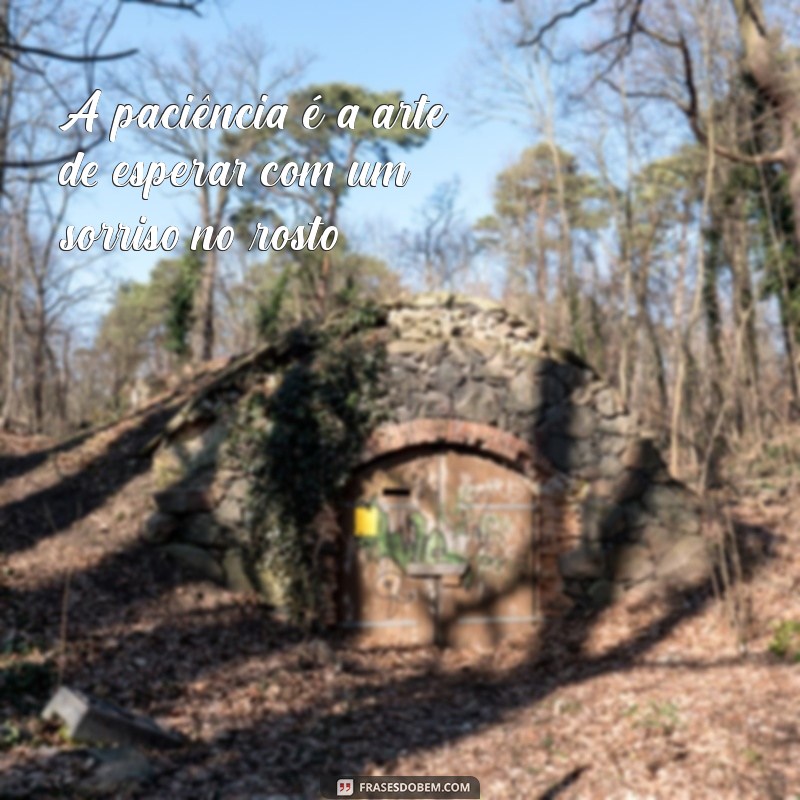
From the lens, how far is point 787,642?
955cm

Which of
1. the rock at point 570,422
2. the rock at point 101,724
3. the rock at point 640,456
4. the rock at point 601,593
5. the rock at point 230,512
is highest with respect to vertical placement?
the rock at point 570,422

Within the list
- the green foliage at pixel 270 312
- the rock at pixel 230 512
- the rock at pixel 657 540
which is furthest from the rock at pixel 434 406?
the green foliage at pixel 270 312

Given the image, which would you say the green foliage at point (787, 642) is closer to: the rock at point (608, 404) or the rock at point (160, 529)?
the rock at point (608, 404)

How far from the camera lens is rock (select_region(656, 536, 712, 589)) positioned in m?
11.9

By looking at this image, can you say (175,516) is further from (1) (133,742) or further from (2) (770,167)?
(2) (770,167)

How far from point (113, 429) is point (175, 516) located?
458cm

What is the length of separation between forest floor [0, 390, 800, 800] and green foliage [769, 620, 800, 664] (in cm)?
6

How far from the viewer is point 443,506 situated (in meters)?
12.0

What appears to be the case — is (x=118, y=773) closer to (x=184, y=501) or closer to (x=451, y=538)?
(x=184, y=501)

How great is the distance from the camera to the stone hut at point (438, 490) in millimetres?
11773

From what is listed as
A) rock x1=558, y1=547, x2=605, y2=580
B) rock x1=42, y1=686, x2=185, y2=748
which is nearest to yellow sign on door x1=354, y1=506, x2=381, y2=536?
rock x1=558, y1=547, x2=605, y2=580

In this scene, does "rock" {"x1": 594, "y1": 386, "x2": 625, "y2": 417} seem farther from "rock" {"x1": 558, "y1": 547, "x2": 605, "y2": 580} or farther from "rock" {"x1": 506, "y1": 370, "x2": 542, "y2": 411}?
"rock" {"x1": 558, "y1": 547, "x2": 605, "y2": 580}

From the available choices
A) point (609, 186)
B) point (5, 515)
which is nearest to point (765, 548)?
point (5, 515)

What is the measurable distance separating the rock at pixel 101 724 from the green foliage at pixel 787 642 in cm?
565
